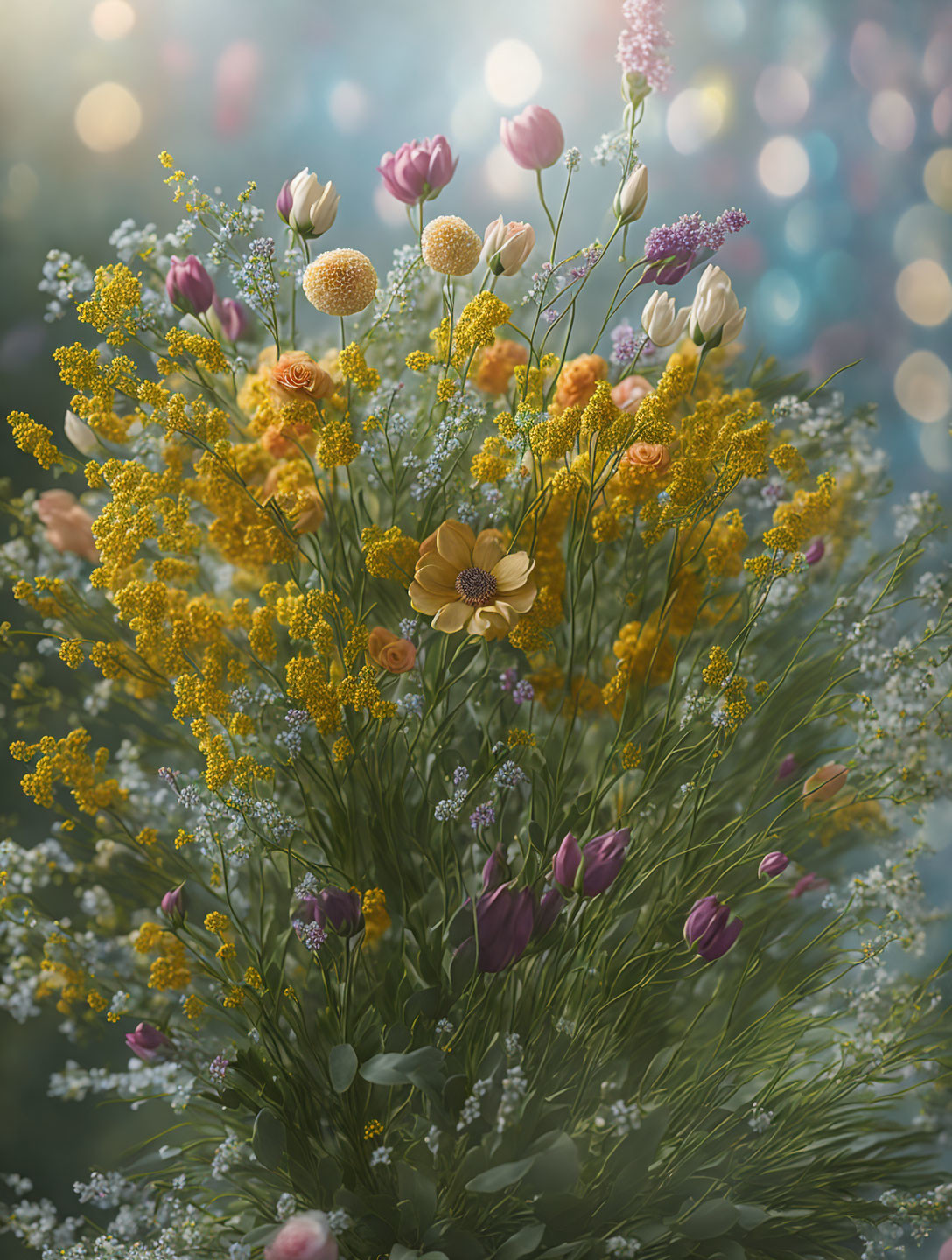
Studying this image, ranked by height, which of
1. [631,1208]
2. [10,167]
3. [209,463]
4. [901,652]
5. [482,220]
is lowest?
[631,1208]

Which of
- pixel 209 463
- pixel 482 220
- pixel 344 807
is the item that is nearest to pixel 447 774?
pixel 344 807

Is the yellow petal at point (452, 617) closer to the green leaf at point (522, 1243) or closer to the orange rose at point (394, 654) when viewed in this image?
the orange rose at point (394, 654)

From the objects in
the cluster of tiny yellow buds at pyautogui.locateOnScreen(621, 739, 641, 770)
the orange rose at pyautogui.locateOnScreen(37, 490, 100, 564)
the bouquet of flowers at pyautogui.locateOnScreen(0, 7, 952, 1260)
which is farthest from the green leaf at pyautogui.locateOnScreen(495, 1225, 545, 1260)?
the orange rose at pyautogui.locateOnScreen(37, 490, 100, 564)

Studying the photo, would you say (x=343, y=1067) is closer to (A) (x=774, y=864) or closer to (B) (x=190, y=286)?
(A) (x=774, y=864)

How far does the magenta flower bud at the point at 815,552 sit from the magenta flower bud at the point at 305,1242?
1.44 feet

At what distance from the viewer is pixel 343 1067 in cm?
45

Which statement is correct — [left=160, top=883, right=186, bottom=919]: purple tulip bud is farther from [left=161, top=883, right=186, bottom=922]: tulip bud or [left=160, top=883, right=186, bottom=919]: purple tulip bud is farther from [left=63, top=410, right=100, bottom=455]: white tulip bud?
[left=63, top=410, right=100, bottom=455]: white tulip bud

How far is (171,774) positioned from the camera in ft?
1.57

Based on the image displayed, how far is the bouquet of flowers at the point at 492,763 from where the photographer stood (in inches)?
17.8

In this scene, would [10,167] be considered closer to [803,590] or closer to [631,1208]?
[803,590]

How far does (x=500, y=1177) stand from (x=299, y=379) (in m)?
0.38

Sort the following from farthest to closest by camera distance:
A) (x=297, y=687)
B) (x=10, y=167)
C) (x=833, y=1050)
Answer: (x=10, y=167), (x=833, y=1050), (x=297, y=687)

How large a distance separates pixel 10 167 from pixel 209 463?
38 cm

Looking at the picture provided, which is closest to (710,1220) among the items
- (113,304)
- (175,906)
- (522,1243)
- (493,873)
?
(522,1243)
